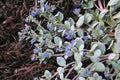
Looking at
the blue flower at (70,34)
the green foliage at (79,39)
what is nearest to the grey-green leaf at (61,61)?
the green foliage at (79,39)

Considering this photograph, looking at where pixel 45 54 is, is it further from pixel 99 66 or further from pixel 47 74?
pixel 99 66

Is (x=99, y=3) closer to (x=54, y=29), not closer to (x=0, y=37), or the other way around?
(x=54, y=29)

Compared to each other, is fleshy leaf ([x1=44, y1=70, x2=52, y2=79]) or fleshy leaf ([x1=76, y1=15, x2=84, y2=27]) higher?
fleshy leaf ([x1=76, y1=15, x2=84, y2=27])

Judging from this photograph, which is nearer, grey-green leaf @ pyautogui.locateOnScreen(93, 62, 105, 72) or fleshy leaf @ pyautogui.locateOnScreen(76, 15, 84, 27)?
grey-green leaf @ pyautogui.locateOnScreen(93, 62, 105, 72)

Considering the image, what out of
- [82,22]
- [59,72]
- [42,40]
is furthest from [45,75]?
[82,22]

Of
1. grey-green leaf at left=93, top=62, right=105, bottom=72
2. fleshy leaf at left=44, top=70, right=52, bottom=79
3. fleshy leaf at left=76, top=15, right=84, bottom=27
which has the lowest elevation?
fleshy leaf at left=44, top=70, right=52, bottom=79

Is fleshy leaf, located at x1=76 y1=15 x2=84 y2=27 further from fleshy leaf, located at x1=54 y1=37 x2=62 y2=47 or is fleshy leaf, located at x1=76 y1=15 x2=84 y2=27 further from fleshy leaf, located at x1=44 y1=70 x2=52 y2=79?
fleshy leaf, located at x1=44 y1=70 x2=52 y2=79

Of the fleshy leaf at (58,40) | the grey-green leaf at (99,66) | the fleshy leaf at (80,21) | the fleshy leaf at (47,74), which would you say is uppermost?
the fleshy leaf at (80,21)

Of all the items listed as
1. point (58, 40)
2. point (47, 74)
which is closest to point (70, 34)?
point (58, 40)

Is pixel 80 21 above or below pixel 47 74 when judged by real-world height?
above

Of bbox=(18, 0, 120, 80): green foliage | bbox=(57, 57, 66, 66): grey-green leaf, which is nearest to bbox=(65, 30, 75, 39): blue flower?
bbox=(18, 0, 120, 80): green foliage

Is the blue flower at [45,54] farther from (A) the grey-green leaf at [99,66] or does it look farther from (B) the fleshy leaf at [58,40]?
(A) the grey-green leaf at [99,66]
